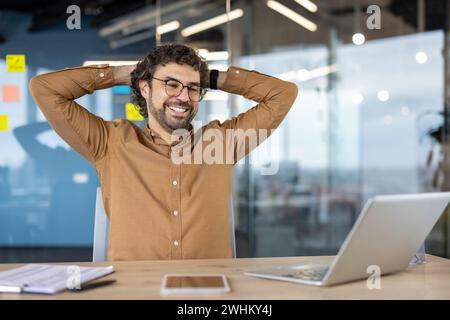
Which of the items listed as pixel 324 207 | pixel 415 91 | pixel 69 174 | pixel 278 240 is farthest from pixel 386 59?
pixel 69 174

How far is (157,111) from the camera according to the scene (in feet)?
7.82

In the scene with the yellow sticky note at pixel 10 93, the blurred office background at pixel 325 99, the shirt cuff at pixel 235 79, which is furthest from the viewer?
the blurred office background at pixel 325 99

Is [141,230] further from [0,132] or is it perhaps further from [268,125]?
[0,132]

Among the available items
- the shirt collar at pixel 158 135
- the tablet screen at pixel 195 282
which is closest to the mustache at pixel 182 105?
the shirt collar at pixel 158 135

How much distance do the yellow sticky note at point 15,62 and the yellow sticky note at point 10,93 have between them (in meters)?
0.12

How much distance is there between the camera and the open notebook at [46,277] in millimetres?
1324

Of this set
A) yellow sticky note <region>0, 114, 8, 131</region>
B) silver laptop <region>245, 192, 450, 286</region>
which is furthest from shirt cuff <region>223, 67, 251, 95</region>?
yellow sticky note <region>0, 114, 8, 131</region>

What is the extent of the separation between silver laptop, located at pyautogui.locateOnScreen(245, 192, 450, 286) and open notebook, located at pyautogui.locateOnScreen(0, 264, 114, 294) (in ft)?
1.38

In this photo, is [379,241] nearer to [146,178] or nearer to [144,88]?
[146,178]

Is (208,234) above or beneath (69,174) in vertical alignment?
beneath

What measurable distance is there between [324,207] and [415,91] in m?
1.24
